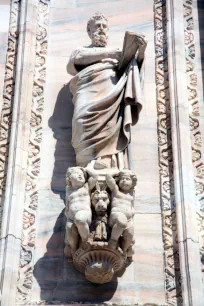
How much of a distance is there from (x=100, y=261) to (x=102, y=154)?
1.37 meters

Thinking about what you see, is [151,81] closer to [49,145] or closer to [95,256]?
[49,145]

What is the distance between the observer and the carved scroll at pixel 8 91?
9609 mm

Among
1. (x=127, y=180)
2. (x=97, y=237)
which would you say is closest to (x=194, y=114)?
(x=127, y=180)

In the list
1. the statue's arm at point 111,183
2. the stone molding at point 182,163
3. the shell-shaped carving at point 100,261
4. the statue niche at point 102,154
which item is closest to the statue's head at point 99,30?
the statue niche at point 102,154

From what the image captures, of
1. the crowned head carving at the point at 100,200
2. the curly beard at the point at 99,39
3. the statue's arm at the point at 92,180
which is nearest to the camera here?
the crowned head carving at the point at 100,200

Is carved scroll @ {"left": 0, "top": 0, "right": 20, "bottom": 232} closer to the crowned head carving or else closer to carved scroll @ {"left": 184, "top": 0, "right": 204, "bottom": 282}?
the crowned head carving

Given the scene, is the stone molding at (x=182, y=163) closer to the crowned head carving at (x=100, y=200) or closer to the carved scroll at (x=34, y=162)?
the crowned head carving at (x=100, y=200)

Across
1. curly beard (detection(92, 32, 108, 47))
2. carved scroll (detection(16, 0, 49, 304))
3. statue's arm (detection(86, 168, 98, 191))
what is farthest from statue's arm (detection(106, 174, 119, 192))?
curly beard (detection(92, 32, 108, 47))

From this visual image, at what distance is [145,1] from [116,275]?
461 cm

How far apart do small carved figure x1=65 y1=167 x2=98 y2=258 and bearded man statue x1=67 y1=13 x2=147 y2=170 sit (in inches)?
13.8

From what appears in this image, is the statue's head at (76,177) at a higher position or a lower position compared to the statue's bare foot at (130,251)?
higher

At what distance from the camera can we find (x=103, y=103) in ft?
30.7

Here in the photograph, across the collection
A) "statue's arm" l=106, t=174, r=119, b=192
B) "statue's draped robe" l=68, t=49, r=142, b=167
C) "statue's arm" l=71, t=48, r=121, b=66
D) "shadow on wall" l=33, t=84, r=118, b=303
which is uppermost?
"statue's arm" l=71, t=48, r=121, b=66

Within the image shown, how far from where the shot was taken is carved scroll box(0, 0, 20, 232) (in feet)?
31.5
